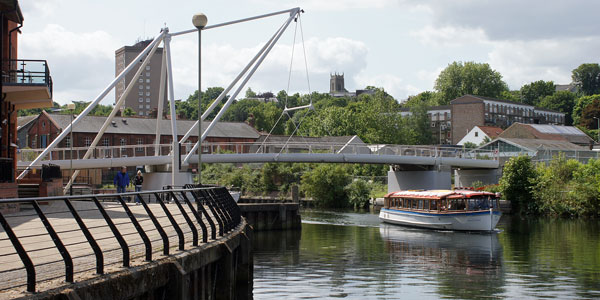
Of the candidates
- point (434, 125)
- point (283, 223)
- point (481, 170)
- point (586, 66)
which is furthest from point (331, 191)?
point (586, 66)

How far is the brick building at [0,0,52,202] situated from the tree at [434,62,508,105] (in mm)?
131789

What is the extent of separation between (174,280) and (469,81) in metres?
147

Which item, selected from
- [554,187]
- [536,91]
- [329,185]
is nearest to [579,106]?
[536,91]

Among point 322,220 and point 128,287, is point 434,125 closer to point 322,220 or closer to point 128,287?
point 322,220

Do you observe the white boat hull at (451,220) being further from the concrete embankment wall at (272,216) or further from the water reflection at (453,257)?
the concrete embankment wall at (272,216)

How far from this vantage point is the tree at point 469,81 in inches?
5989

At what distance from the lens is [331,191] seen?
249 feet

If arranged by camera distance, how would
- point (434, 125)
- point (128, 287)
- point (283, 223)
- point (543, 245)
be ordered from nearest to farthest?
point (128, 287) < point (543, 245) < point (283, 223) < point (434, 125)

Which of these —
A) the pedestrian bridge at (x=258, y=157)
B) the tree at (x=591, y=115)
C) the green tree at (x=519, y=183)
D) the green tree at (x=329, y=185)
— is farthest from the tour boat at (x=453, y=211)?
the tree at (x=591, y=115)

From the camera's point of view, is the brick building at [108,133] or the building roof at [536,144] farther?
the brick building at [108,133]

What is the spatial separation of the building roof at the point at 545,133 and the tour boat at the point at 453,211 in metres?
67.1

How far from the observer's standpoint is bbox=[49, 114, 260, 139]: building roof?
92.1 m

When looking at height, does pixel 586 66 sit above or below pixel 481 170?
above

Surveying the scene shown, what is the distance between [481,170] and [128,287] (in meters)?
68.6
